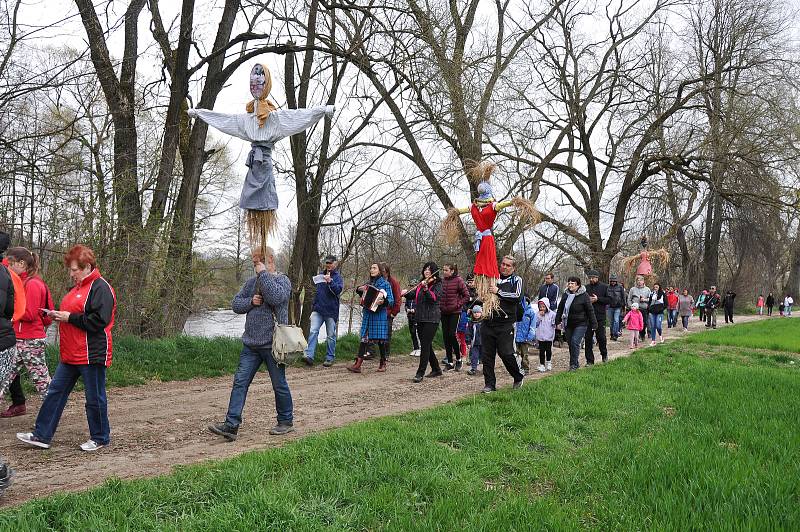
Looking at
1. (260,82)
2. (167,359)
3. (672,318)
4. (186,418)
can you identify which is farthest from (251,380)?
(672,318)

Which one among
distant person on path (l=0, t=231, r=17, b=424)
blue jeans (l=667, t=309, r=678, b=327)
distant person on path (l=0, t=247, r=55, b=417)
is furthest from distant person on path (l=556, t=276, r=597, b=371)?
blue jeans (l=667, t=309, r=678, b=327)

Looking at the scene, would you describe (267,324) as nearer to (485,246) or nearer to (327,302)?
(485,246)

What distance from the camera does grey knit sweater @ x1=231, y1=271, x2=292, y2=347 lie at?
19.1 feet

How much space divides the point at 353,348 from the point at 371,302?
254 cm

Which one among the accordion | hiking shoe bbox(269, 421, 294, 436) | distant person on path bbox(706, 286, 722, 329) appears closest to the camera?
hiking shoe bbox(269, 421, 294, 436)

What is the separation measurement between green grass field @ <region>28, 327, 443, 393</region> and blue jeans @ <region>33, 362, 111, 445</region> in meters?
2.97

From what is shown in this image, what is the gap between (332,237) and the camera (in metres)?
16.3

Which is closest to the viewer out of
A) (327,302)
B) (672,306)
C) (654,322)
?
(327,302)

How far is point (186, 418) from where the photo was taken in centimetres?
672

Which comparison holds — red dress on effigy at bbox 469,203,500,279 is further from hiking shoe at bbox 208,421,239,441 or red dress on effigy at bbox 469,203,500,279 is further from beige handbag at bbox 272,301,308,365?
hiking shoe at bbox 208,421,239,441

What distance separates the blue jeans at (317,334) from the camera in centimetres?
1090

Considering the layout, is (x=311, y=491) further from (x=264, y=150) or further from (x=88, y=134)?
(x=88, y=134)

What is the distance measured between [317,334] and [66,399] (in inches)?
228

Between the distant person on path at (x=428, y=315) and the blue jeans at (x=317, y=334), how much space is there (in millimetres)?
1909
